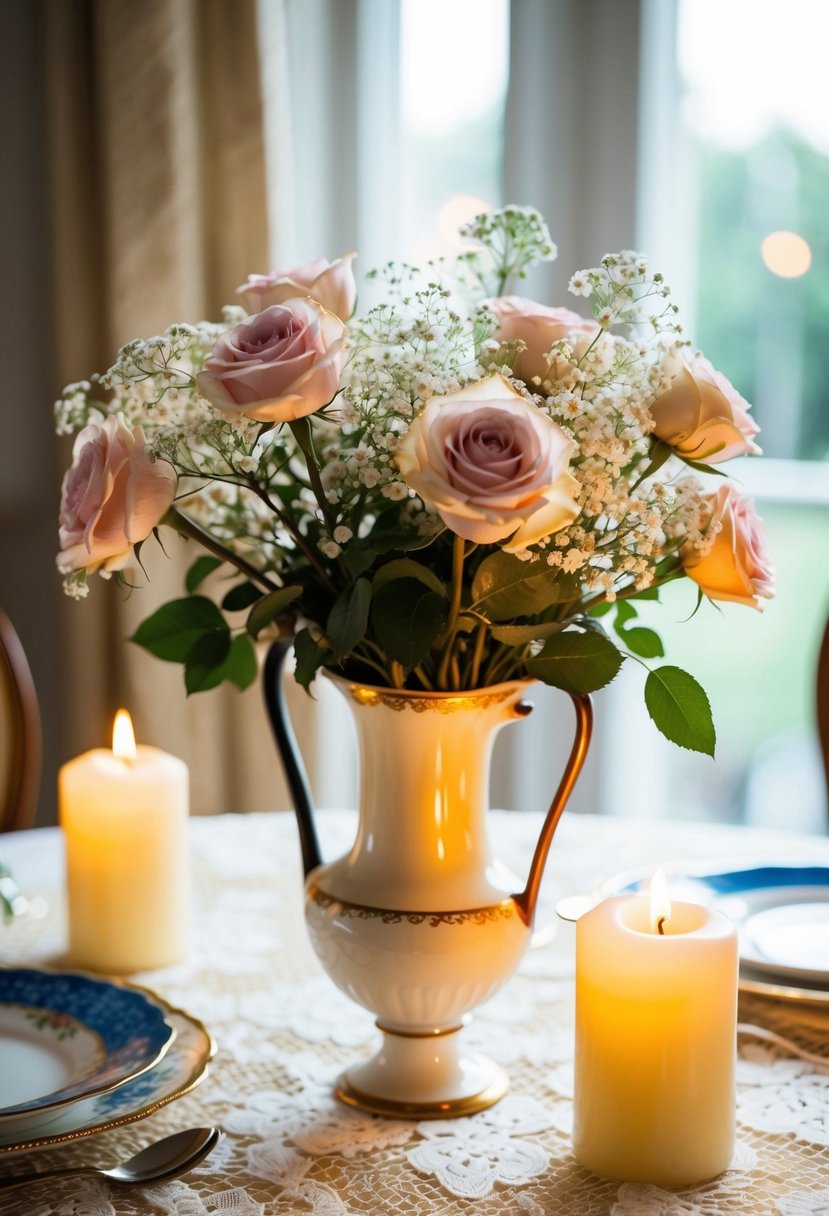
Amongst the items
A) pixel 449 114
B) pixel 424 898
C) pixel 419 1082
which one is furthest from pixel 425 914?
pixel 449 114

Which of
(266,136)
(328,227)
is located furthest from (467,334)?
(328,227)

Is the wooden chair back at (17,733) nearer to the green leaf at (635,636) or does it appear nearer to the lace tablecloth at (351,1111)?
the lace tablecloth at (351,1111)

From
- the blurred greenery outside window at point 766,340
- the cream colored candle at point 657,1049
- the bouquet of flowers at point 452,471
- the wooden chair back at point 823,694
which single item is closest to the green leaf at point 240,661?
the bouquet of flowers at point 452,471

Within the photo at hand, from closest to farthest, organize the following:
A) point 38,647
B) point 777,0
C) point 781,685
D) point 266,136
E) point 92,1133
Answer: point 92,1133 → point 266,136 → point 777,0 → point 38,647 → point 781,685

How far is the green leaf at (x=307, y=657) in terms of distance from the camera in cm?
73

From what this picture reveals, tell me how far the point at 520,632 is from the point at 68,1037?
0.41m

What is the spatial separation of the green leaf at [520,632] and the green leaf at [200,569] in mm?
242

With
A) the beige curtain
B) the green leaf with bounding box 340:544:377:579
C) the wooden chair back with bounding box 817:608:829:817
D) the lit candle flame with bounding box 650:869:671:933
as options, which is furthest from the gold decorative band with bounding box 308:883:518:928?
the beige curtain

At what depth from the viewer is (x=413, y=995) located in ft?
2.56

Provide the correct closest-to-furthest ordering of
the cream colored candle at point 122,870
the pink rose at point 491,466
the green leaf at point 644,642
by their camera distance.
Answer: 1. the pink rose at point 491,466
2. the green leaf at point 644,642
3. the cream colored candle at point 122,870

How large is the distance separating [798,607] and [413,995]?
1950mm

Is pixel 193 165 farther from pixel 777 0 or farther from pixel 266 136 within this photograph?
pixel 777 0

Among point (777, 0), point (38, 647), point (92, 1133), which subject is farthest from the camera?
point (38, 647)

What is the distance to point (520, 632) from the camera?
2.37 feet
